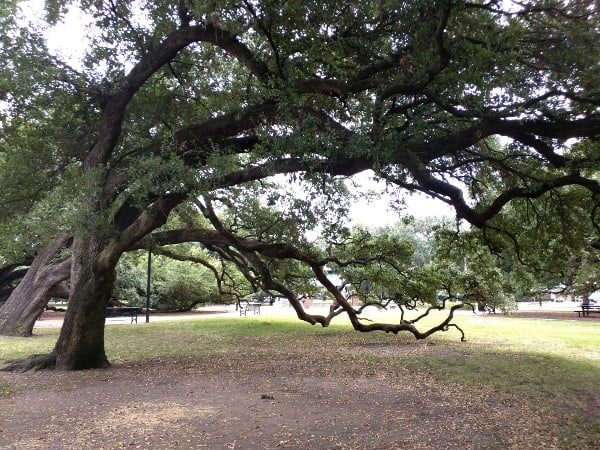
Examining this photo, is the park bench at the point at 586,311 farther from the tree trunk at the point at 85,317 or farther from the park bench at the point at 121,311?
the tree trunk at the point at 85,317

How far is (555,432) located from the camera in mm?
5680

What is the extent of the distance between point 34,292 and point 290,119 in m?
13.9

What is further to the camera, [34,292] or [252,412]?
[34,292]

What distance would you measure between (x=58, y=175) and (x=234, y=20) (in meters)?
6.73

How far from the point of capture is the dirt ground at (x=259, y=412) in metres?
5.30

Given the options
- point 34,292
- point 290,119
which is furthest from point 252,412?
point 34,292

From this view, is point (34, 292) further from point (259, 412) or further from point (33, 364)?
point (259, 412)

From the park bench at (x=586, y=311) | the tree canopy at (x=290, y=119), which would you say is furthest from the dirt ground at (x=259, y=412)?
the park bench at (x=586, y=311)

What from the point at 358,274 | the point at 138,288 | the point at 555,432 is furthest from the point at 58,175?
the point at 138,288

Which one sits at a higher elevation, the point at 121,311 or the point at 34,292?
the point at 34,292

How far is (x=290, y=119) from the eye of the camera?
7.71 metres

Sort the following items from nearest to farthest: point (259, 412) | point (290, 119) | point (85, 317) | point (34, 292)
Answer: point (259, 412) → point (290, 119) → point (85, 317) → point (34, 292)

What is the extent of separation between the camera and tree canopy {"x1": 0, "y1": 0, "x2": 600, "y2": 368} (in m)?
6.64

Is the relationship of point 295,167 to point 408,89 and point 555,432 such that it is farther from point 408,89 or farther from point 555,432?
point 555,432
